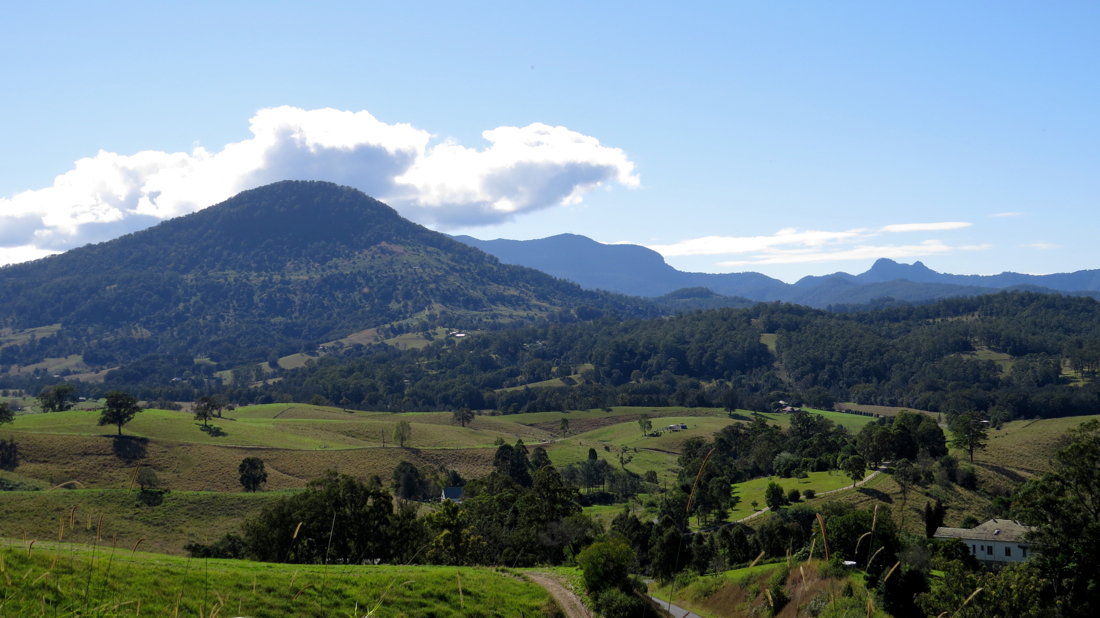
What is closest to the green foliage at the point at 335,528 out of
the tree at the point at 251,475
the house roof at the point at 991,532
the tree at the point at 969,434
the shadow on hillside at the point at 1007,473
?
the tree at the point at 251,475

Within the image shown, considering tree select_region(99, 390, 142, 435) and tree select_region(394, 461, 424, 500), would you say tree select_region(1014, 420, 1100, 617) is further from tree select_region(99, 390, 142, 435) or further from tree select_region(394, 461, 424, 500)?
tree select_region(99, 390, 142, 435)

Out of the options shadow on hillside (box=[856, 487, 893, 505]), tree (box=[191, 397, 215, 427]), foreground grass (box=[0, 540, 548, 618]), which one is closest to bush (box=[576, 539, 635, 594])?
foreground grass (box=[0, 540, 548, 618])

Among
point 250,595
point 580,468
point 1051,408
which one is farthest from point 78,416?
point 1051,408

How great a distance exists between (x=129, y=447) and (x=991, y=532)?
97.1 metres

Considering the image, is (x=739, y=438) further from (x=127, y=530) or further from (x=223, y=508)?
(x=127, y=530)

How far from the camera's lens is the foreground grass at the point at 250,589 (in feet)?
44.7

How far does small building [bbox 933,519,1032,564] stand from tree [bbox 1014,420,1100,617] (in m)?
18.5

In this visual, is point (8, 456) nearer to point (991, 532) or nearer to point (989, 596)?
point (989, 596)

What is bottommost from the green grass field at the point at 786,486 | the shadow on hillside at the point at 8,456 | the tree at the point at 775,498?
the green grass field at the point at 786,486

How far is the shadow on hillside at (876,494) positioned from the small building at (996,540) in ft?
46.1

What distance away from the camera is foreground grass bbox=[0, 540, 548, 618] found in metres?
13.6

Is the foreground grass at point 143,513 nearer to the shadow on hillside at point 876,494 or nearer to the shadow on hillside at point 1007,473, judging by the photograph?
the shadow on hillside at point 876,494

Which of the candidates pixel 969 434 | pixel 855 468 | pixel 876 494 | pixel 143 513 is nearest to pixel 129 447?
pixel 143 513

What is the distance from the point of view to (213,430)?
336 ft
